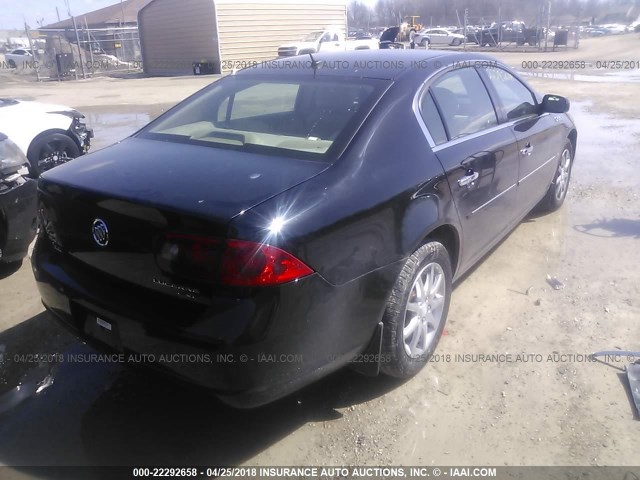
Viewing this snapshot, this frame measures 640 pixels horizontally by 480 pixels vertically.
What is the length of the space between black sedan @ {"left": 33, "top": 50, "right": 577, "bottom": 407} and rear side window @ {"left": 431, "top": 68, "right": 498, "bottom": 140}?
0.04 ft

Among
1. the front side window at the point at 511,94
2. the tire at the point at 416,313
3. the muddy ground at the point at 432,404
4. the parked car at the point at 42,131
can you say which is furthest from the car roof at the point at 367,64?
the parked car at the point at 42,131

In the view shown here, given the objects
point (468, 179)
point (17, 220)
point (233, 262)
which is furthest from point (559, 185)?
point (17, 220)

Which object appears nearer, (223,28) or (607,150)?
(607,150)

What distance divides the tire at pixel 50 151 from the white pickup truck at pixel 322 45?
702 inches

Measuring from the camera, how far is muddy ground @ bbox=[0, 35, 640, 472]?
2.58m

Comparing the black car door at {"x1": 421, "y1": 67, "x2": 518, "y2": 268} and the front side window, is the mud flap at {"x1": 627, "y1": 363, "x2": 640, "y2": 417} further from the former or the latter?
the front side window

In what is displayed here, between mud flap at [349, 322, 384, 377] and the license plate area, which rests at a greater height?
the license plate area

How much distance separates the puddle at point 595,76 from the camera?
17191 mm

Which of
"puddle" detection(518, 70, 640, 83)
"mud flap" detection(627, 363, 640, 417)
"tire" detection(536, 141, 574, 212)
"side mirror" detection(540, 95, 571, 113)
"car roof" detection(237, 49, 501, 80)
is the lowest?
"puddle" detection(518, 70, 640, 83)

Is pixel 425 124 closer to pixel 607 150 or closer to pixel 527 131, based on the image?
pixel 527 131

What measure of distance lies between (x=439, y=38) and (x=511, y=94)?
38631 mm

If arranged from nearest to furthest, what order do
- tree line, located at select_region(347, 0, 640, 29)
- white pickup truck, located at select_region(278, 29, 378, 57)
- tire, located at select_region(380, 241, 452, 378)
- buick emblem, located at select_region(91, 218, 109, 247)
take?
buick emblem, located at select_region(91, 218, 109, 247), tire, located at select_region(380, 241, 452, 378), white pickup truck, located at select_region(278, 29, 378, 57), tree line, located at select_region(347, 0, 640, 29)

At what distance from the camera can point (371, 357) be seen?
2709 millimetres

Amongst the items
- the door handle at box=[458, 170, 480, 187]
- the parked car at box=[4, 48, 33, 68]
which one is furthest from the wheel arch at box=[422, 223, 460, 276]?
the parked car at box=[4, 48, 33, 68]
